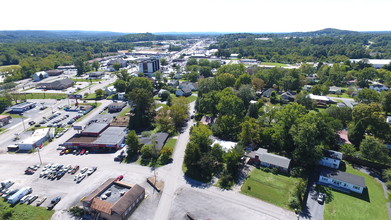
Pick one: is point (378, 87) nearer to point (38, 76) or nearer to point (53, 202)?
point (53, 202)

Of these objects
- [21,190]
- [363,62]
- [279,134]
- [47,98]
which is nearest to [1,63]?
[47,98]

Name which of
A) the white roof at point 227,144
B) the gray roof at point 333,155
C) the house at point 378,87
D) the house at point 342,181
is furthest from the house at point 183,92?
the house at point 378,87

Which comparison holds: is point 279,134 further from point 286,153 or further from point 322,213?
point 322,213

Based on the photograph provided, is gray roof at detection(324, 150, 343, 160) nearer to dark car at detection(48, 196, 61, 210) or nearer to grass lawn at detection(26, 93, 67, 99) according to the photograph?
dark car at detection(48, 196, 61, 210)

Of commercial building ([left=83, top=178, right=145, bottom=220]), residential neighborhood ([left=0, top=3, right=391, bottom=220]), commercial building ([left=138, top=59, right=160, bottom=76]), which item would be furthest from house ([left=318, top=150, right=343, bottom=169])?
commercial building ([left=138, top=59, right=160, bottom=76])

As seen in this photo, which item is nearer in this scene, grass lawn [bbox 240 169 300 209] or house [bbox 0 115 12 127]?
grass lawn [bbox 240 169 300 209]
